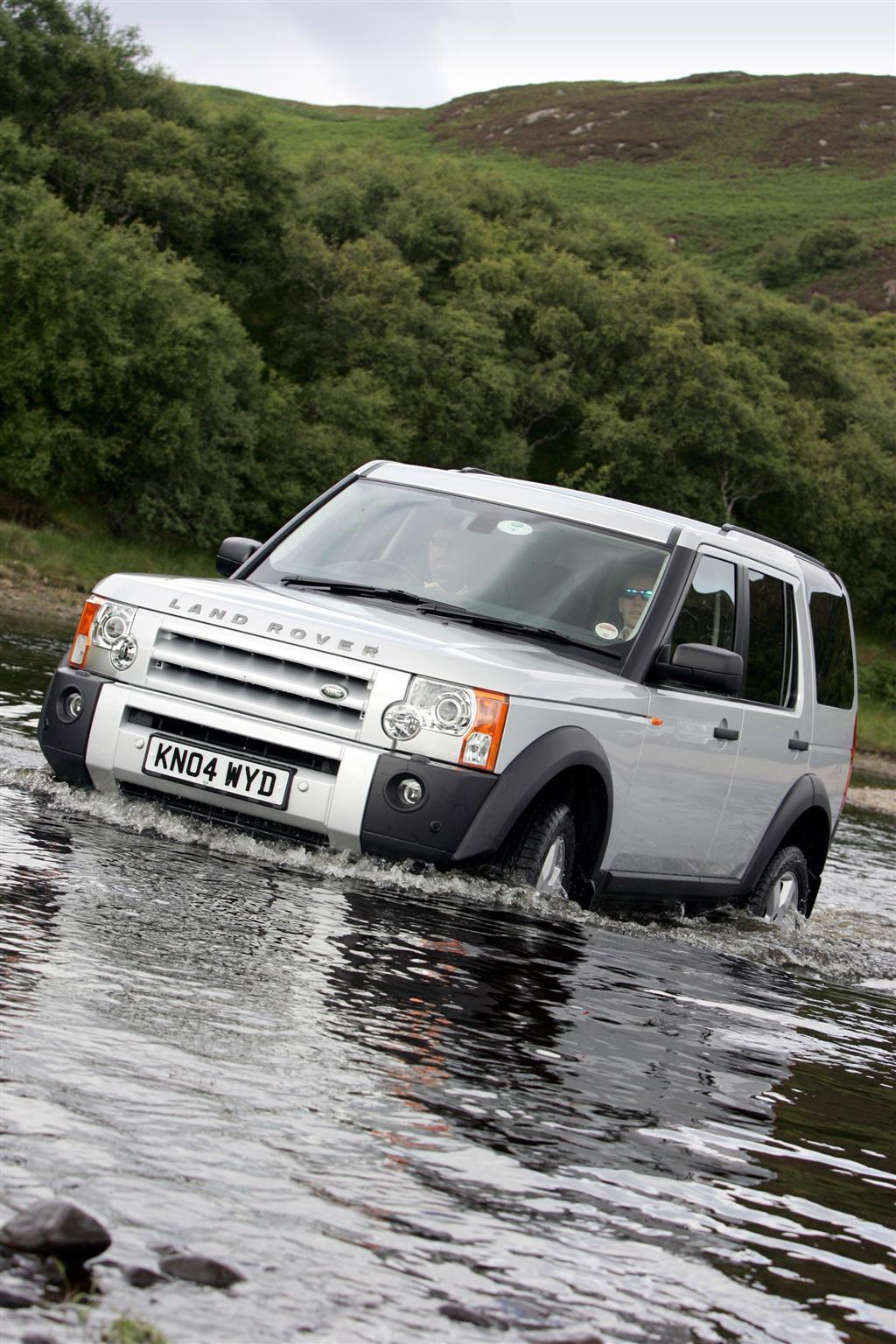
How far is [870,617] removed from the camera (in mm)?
70375

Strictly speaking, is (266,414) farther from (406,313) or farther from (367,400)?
(406,313)

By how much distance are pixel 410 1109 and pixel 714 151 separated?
156 m

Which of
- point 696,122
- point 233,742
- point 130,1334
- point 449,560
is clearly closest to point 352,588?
point 449,560

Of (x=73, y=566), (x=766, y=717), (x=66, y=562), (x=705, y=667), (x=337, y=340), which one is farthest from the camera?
(x=337, y=340)

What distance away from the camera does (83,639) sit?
7.23m

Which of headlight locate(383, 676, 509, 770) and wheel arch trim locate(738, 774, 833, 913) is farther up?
headlight locate(383, 676, 509, 770)

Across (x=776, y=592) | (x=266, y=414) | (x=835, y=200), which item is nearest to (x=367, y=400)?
(x=266, y=414)

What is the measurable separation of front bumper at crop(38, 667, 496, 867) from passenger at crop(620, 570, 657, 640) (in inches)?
59.5

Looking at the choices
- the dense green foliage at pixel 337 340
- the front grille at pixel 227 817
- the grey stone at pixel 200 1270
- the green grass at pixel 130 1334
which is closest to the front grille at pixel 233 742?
the front grille at pixel 227 817

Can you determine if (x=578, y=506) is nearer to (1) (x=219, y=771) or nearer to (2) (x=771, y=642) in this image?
(2) (x=771, y=642)

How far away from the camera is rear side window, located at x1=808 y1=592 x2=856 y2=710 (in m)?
9.58

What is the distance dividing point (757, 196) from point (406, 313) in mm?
93053

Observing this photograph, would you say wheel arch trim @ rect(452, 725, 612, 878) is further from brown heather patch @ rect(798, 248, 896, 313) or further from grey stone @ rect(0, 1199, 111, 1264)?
brown heather patch @ rect(798, 248, 896, 313)

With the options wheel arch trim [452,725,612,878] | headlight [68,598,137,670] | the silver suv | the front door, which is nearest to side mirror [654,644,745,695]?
the silver suv
